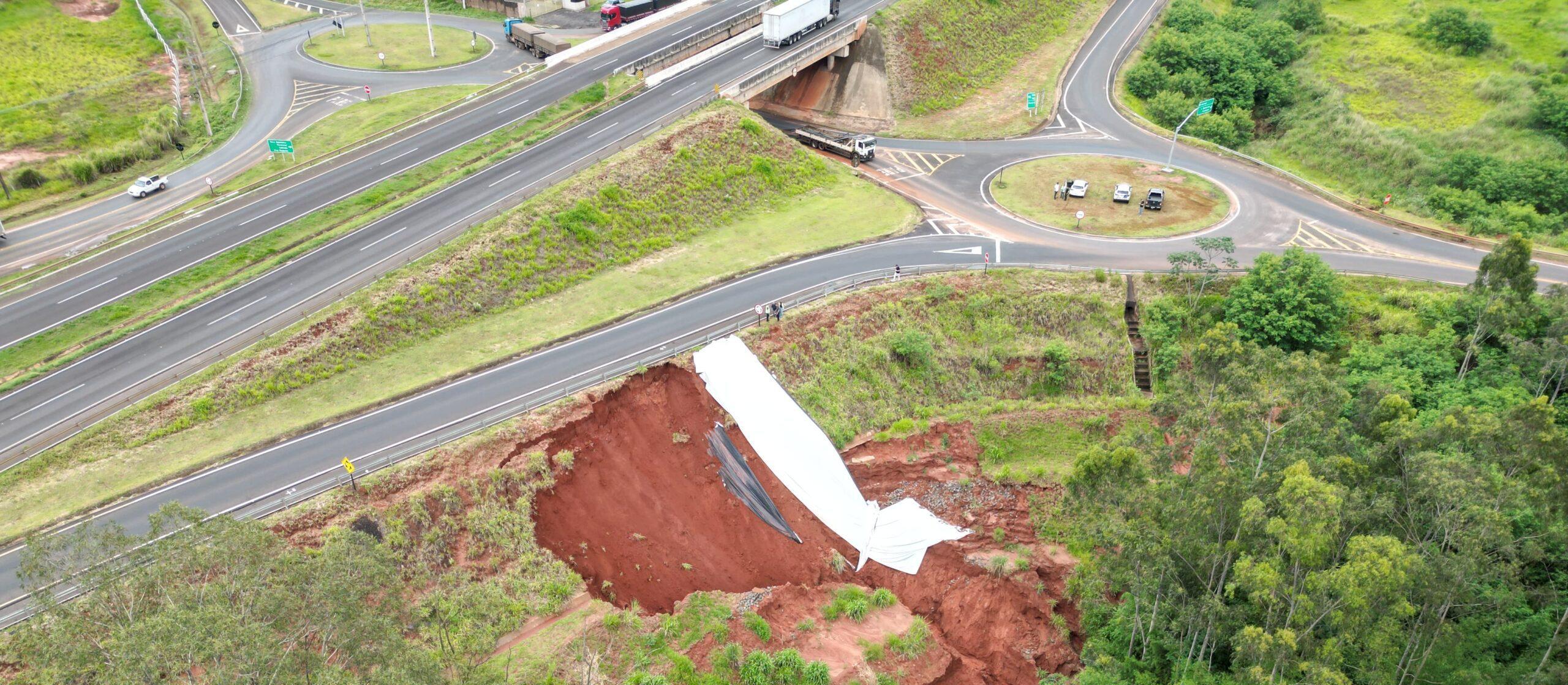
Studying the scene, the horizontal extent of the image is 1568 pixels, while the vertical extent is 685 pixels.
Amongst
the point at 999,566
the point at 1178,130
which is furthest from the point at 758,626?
the point at 1178,130

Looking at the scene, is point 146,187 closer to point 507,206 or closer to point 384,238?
point 384,238

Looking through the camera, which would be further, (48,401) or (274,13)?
(274,13)

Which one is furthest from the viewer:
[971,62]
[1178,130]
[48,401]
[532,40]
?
[532,40]

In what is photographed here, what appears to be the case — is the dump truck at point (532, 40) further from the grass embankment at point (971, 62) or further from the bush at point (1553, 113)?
the bush at point (1553, 113)

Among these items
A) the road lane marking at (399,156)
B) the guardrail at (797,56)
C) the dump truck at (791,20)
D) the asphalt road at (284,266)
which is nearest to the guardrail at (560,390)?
the asphalt road at (284,266)

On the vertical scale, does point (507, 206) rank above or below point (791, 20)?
below

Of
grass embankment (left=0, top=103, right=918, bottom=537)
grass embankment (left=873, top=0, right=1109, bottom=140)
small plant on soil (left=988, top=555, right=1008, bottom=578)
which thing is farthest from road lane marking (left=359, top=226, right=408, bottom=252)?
grass embankment (left=873, top=0, right=1109, bottom=140)

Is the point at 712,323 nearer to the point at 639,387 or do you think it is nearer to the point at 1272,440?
the point at 639,387
